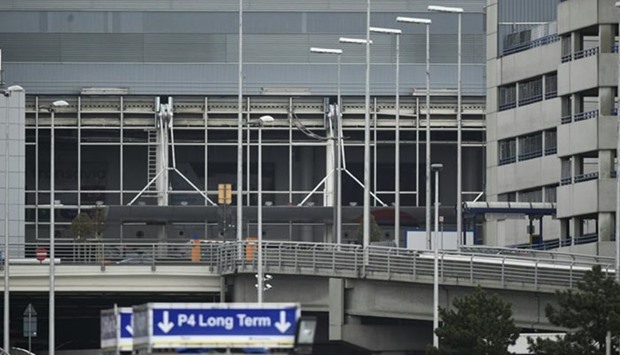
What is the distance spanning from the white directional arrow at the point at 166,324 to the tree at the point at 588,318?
1218 inches

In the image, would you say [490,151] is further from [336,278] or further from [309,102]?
[336,278]

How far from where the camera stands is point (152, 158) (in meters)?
134

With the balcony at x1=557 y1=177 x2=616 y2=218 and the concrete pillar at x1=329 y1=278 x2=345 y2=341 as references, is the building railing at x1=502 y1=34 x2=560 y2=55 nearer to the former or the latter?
the balcony at x1=557 y1=177 x2=616 y2=218

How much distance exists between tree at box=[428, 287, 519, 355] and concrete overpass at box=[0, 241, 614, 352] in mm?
3840

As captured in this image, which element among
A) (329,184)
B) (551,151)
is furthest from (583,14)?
(329,184)

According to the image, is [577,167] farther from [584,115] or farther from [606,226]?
[606,226]

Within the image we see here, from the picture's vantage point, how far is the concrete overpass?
7225 centimetres

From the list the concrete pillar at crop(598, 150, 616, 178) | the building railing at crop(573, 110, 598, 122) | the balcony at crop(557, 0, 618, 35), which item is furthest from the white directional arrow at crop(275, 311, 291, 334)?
the building railing at crop(573, 110, 598, 122)

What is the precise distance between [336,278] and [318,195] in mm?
55305

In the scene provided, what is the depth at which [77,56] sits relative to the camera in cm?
13675

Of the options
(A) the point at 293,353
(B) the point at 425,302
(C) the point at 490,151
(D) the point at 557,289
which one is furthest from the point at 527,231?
(A) the point at 293,353

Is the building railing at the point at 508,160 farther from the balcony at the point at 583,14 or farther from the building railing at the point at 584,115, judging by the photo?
the building railing at the point at 584,115

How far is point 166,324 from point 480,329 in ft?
114

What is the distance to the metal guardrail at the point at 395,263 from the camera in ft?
234
